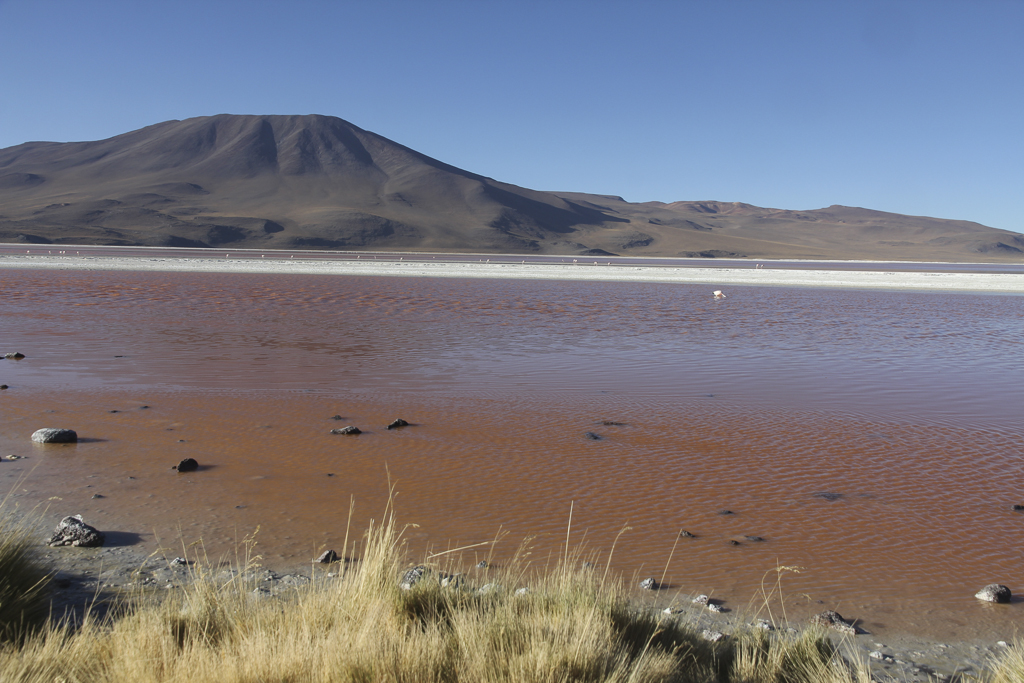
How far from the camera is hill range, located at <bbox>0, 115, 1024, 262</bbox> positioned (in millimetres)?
Answer: 113125

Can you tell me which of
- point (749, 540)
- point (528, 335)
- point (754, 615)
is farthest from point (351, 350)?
point (754, 615)

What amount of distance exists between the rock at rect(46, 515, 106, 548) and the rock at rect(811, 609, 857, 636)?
4005 mm

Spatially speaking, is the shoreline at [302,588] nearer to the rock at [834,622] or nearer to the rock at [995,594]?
the rock at [834,622]

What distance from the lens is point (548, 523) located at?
493 cm

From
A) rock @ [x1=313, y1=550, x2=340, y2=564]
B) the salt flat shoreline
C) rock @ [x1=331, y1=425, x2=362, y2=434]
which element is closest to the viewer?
rock @ [x1=313, y1=550, x2=340, y2=564]

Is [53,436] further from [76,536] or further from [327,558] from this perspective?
[327,558]

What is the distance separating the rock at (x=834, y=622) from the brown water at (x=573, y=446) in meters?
0.14

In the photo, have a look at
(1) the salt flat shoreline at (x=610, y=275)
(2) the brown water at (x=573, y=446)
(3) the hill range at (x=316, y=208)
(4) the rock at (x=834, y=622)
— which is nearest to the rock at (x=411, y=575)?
(2) the brown water at (x=573, y=446)

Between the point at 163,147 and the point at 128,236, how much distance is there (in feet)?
284

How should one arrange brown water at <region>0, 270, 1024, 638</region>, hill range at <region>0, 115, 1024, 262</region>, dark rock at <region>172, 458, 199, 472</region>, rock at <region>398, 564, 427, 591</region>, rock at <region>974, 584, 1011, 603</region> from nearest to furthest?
rock at <region>398, 564, 427, 591</region>, rock at <region>974, 584, 1011, 603</region>, brown water at <region>0, 270, 1024, 638</region>, dark rock at <region>172, 458, 199, 472</region>, hill range at <region>0, 115, 1024, 262</region>

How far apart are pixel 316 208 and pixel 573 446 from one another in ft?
454

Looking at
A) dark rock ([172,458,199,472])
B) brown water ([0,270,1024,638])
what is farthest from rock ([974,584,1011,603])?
dark rock ([172,458,199,472])

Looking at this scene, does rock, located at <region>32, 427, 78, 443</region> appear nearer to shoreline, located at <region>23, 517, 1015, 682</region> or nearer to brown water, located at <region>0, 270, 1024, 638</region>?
brown water, located at <region>0, 270, 1024, 638</region>

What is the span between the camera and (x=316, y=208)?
137m
